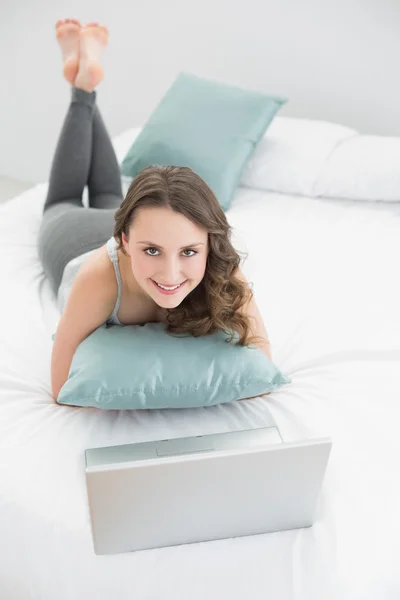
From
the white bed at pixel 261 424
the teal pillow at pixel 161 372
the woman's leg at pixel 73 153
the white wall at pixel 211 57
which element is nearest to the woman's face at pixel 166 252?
the teal pillow at pixel 161 372

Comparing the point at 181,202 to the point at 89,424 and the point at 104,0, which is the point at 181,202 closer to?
the point at 89,424

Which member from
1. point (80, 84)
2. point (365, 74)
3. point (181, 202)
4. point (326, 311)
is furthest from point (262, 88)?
point (181, 202)

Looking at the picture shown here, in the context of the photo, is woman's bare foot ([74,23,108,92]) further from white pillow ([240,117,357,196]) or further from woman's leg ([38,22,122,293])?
white pillow ([240,117,357,196])

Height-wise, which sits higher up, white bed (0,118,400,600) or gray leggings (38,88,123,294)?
gray leggings (38,88,123,294)

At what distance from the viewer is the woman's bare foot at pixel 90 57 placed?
1.85m

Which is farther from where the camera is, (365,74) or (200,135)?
(365,74)

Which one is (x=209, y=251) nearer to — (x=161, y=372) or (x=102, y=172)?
(x=161, y=372)

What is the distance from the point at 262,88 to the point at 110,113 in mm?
834

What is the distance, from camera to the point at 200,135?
2.17 meters

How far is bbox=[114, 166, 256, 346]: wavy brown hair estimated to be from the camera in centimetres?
105

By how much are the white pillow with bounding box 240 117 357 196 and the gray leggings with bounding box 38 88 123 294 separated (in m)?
0.54

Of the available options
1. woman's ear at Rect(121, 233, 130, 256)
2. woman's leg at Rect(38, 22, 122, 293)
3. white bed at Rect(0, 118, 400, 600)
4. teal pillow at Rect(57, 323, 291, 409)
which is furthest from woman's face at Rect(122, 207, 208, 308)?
woman's leg at Rect(38, 22, 122, 293)

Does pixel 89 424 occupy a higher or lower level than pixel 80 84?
lower

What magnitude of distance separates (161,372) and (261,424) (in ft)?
0.74
